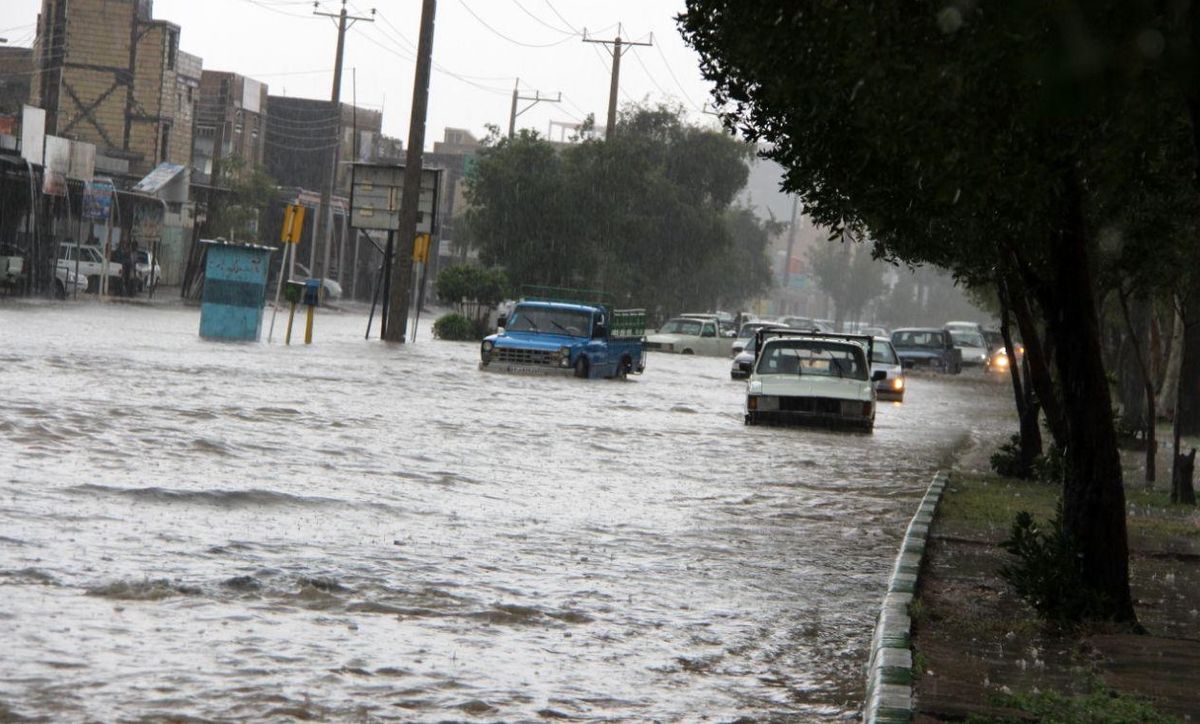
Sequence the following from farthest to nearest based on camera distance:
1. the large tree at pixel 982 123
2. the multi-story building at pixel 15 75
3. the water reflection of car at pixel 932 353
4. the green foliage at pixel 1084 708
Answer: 1. the multi-story building at pixel 15 75
2. the water reflection of car at pixel 932 353
3. the green foliage at pixel 1084 708
4. the large tree at pixel 982 123

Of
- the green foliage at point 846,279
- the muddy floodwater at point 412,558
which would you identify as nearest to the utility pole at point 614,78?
the muddy floodwater at point 412,558

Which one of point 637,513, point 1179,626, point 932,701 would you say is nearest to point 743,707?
point 932,701

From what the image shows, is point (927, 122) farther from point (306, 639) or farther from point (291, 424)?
point (291, 424)

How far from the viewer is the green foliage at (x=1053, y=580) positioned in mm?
8219

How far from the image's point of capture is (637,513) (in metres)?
12.7

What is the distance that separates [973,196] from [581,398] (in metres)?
20.2

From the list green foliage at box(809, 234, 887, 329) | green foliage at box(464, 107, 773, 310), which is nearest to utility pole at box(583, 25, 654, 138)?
green foliage at box(464, 107, 773, 310)

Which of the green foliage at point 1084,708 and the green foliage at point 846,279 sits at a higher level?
the green foliage at point 846,279

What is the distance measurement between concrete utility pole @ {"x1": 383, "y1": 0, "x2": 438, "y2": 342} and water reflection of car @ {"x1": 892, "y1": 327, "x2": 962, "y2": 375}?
2001cm

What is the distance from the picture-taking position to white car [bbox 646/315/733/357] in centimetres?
5297

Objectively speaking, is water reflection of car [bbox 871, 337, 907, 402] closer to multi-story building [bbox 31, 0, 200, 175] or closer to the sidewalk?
the sidewalk

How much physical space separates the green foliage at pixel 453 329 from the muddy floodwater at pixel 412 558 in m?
24.9

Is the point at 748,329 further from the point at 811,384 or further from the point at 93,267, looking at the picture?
the point at 811,384

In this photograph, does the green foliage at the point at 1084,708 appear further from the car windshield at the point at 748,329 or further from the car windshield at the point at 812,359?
the car windshield at the point at 748,329
